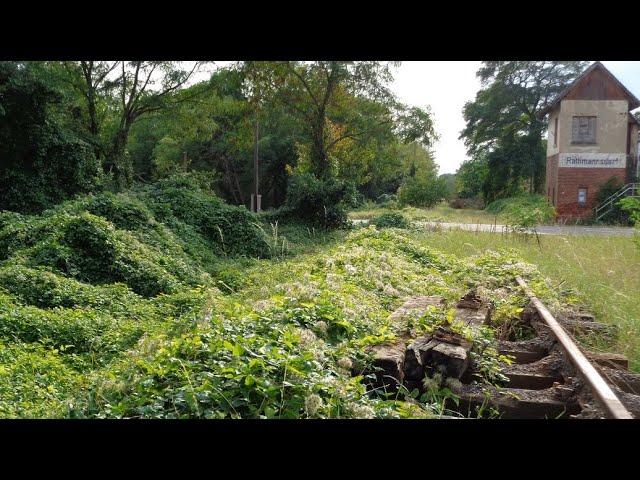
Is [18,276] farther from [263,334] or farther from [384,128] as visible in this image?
[384,128]

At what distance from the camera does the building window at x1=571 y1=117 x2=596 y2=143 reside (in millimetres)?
31766

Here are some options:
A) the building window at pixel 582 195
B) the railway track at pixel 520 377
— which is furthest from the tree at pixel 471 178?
the railway track at pixel 520 377

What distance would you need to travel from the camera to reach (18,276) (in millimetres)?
9477

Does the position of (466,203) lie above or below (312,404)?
above

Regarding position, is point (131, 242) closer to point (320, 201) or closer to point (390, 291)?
point (390, 291)

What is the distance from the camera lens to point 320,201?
83.8 ft

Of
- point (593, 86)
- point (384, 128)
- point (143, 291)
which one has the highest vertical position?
point (593, 86)

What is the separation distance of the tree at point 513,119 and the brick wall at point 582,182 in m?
7.13

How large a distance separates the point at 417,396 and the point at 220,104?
2778 cm

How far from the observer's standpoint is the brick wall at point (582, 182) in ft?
104

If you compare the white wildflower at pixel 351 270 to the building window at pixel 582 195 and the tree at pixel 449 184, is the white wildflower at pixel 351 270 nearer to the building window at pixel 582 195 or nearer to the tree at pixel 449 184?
the building window at pixel 582 195

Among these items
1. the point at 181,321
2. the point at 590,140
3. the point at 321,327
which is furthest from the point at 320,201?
the point at 321,327

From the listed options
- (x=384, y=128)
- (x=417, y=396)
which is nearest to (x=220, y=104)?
(x=384, y=128)

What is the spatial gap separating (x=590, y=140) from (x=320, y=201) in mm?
15654
